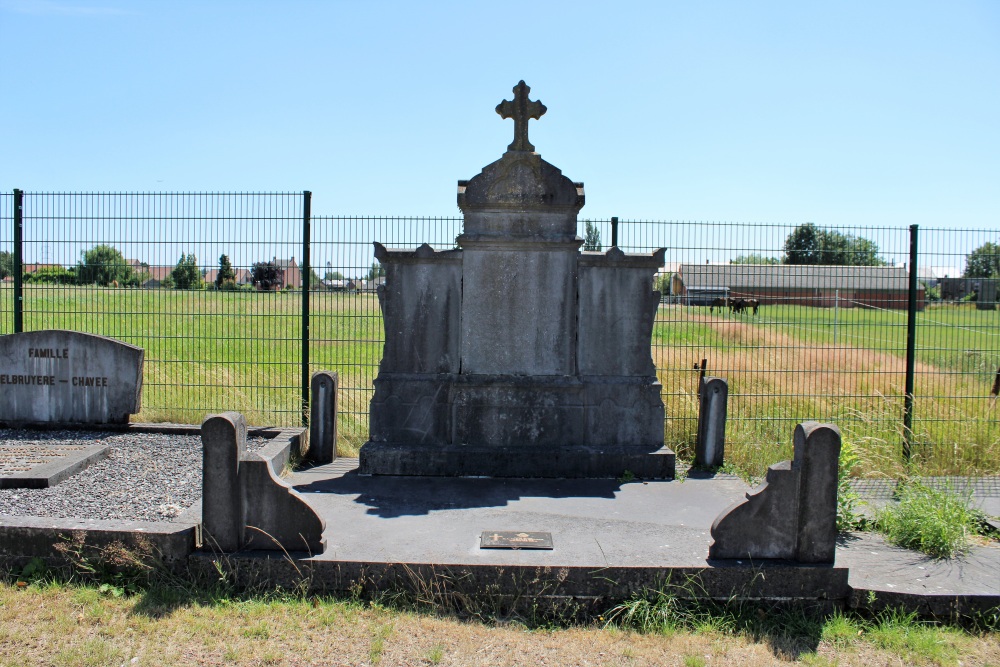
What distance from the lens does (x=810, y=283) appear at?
873 centimetres

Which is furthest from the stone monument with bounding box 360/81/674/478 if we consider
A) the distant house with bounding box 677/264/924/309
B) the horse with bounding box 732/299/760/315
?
the horse with bounding box 732/299/760/315

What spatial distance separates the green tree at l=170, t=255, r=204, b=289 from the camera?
27.2ft

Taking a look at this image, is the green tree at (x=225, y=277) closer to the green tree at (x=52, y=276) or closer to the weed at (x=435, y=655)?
the green tree at (x=52, y=276)

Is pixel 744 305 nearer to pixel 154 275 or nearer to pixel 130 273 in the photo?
pixel 154 275

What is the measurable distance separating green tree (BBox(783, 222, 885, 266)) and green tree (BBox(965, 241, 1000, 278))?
0.95 m

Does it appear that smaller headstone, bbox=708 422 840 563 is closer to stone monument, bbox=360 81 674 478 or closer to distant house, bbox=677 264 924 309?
stone monument, bbox=360 81 674 478

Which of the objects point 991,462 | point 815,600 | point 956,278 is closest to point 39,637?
point 815,600

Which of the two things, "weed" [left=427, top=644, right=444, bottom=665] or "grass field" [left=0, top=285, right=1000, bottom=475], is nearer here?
"weed" [left=427, top=644, right=444, bottom=665]

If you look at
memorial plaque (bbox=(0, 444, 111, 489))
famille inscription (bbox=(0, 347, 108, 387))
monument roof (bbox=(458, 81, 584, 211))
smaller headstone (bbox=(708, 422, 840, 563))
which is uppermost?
monument roof (bbox=(458, 81, 584, 211))

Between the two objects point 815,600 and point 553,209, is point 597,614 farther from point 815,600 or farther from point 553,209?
point 553,209

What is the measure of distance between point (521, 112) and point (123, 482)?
189 inches

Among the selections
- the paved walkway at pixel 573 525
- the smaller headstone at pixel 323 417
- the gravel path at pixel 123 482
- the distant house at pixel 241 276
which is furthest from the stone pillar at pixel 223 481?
the distant house at pixel 241 276

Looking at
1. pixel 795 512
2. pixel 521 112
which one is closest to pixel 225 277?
pixel 521 112

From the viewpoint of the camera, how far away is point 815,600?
4.43 meters
